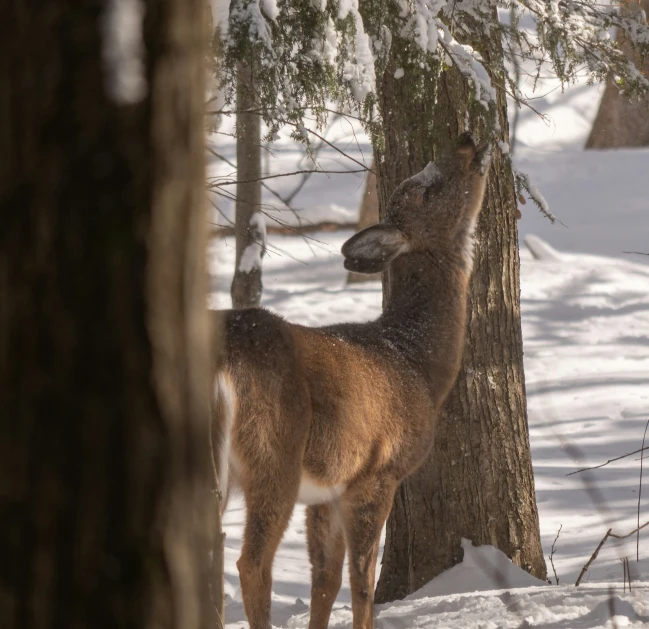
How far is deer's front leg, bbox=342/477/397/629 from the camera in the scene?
5.02 metres

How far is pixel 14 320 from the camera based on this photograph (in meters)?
1.18

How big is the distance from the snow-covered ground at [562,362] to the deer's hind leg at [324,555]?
Answer: 35 centimetres

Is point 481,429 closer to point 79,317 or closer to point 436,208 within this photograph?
point 436,208

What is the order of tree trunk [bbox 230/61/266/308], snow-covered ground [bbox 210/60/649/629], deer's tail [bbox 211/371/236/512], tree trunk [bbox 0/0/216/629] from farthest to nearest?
tree trunk [bbox 230/61/266/308], snow-covered ground [bbox 210/60/649/629], deer's tail [bbox 211/371/236/512], tree trunk [bbox 0/0/216/629]

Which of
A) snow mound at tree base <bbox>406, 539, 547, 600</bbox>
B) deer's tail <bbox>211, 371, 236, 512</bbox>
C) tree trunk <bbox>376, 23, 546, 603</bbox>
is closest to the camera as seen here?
deer's tail <bbox>211, 371, 236, 512</bbox>

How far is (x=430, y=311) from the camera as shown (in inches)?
225

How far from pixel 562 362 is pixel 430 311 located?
811cm


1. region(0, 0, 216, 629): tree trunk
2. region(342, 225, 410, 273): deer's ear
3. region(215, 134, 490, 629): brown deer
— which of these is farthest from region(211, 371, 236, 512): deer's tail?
region(0, 0, 216, 629): tree trunk

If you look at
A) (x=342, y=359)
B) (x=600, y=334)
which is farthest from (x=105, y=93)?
(x=600, y=334)

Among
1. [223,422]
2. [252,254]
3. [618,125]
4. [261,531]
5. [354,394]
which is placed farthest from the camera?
[618,125]

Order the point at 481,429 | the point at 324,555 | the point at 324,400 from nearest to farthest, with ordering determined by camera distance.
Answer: the point at 324,400 < the point at 324,555 < the point at 481,429

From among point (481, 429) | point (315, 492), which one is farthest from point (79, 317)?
point (481, 429)

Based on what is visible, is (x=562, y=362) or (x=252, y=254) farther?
(x=562, y=362)

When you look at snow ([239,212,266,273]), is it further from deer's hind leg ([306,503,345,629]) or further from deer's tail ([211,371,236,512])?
deer's tail ([211,371,236,512])
